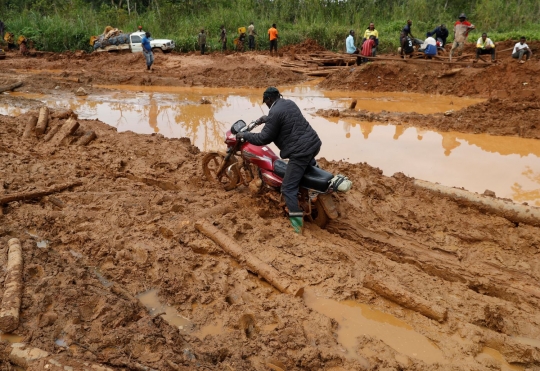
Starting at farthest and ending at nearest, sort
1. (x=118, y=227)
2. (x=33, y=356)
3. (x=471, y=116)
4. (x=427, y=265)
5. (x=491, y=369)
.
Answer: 1. (x=471, y=116)
2. (x=118, y=227)
3. (x=427, y=265)
4. (x=491, y=369)
5. (x=33, y=356)

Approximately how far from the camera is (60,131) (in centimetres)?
848

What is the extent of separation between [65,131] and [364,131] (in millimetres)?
6979

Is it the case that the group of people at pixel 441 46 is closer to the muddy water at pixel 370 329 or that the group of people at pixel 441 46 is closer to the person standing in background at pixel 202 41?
the person standing in background at pixel 202 41

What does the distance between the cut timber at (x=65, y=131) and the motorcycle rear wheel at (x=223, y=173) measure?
3309 millimetres

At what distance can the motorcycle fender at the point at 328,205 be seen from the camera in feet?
17.5

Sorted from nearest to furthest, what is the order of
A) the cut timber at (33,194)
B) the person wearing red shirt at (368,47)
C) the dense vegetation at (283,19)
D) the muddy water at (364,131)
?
the cut timber at (33,194)
the muddy water at (364,131)
the person wearing red shirt at (368,47)
the dense vegetation at (283,19)

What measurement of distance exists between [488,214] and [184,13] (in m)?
30.2

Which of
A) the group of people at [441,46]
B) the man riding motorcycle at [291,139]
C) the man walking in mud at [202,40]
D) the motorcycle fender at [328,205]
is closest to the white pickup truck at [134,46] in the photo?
the man walking in mud at [202,40]

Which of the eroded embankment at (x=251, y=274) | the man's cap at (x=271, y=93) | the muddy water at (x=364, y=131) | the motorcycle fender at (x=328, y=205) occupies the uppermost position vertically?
the man's cap at (x=271, y=93)

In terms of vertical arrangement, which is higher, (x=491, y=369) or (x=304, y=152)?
(x=304, y=152)

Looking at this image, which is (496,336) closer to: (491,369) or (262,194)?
(491,369)

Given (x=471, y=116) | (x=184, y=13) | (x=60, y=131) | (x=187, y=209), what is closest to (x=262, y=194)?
(x=187, y=209)


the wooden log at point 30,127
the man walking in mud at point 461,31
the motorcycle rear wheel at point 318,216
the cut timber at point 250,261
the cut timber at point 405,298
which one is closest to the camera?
the cut timber at point 405,298

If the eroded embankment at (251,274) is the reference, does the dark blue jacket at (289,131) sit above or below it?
above
